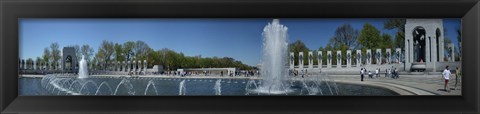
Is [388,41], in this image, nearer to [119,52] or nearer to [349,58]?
[349,58]

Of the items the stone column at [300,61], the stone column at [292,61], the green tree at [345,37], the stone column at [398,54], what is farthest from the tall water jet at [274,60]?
the stone column at [398,54]

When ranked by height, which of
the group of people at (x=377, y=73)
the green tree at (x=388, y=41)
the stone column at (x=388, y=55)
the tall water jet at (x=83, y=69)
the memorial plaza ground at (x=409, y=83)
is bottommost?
the memorial plaza ground at (x=409, y=83)

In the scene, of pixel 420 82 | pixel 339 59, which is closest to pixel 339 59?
pixel 339 59

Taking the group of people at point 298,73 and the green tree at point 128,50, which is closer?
the green tree at point 128,50

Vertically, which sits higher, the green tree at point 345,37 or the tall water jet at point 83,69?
the green tree at point 345,37

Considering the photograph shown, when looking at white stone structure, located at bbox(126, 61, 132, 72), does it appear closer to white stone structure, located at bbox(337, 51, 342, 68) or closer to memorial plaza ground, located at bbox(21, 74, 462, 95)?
memorial plaza ground, located at bbox(21, 74, 462, 95)

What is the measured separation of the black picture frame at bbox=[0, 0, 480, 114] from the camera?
432 cm

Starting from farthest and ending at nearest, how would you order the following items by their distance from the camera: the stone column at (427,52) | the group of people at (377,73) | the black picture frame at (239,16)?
the group of people at (377,73) < the stone column at (427,52) < the black picture frame at (239,16)

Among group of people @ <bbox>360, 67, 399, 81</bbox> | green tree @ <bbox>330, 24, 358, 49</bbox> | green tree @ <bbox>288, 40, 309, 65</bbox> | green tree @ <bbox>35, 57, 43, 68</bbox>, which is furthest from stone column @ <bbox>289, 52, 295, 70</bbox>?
green tree @ <bbox>35, 57, 43, 68</bbox>

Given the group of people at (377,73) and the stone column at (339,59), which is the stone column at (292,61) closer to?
the stone column at (339,59)

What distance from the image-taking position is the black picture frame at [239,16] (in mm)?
4320

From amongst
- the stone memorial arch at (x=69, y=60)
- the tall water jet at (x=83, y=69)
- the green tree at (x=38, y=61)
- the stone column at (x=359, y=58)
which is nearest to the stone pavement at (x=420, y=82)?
the stone column at (x=359, y=58)

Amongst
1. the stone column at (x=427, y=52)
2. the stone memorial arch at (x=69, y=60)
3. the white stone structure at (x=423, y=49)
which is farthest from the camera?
the stone column at (x=427, y=52)

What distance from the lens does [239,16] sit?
435 cm
